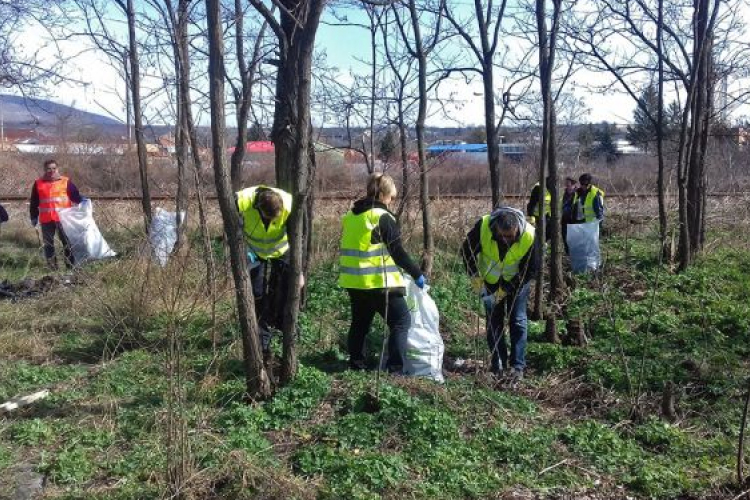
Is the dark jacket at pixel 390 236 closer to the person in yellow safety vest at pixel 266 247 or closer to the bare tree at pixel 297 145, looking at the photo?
the person in yellow safety vest at pixel 266 247

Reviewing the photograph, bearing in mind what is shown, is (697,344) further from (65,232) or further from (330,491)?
(65,232)

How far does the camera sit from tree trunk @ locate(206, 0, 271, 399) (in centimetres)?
456

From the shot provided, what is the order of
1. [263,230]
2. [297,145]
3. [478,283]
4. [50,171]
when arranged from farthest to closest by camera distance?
[50,171] < [263,230] < [478,283] < [297,145]

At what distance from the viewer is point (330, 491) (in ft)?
12.6

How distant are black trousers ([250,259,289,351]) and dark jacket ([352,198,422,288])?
89 cm

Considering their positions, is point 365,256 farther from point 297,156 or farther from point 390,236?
point 297,156

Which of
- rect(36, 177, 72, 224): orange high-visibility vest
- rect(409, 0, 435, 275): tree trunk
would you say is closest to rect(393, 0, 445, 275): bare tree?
rect(409, 0, 435, 275): tree trunk

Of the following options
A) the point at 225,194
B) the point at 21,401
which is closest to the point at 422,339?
the point at 225,194

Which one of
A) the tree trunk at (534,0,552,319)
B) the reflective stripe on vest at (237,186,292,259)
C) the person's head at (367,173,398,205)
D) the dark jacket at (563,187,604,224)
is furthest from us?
the dark jacket at (563,187,604,224)

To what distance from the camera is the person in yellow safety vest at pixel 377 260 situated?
575 cm

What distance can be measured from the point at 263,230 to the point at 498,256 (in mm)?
1847

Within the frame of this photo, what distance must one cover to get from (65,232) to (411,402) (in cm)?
737

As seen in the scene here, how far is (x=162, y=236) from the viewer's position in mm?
8766

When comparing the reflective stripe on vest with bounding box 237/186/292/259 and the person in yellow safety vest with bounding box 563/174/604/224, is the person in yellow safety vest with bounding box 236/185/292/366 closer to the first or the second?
the reflective stripe on vest with bounding box 237/186/292/259
